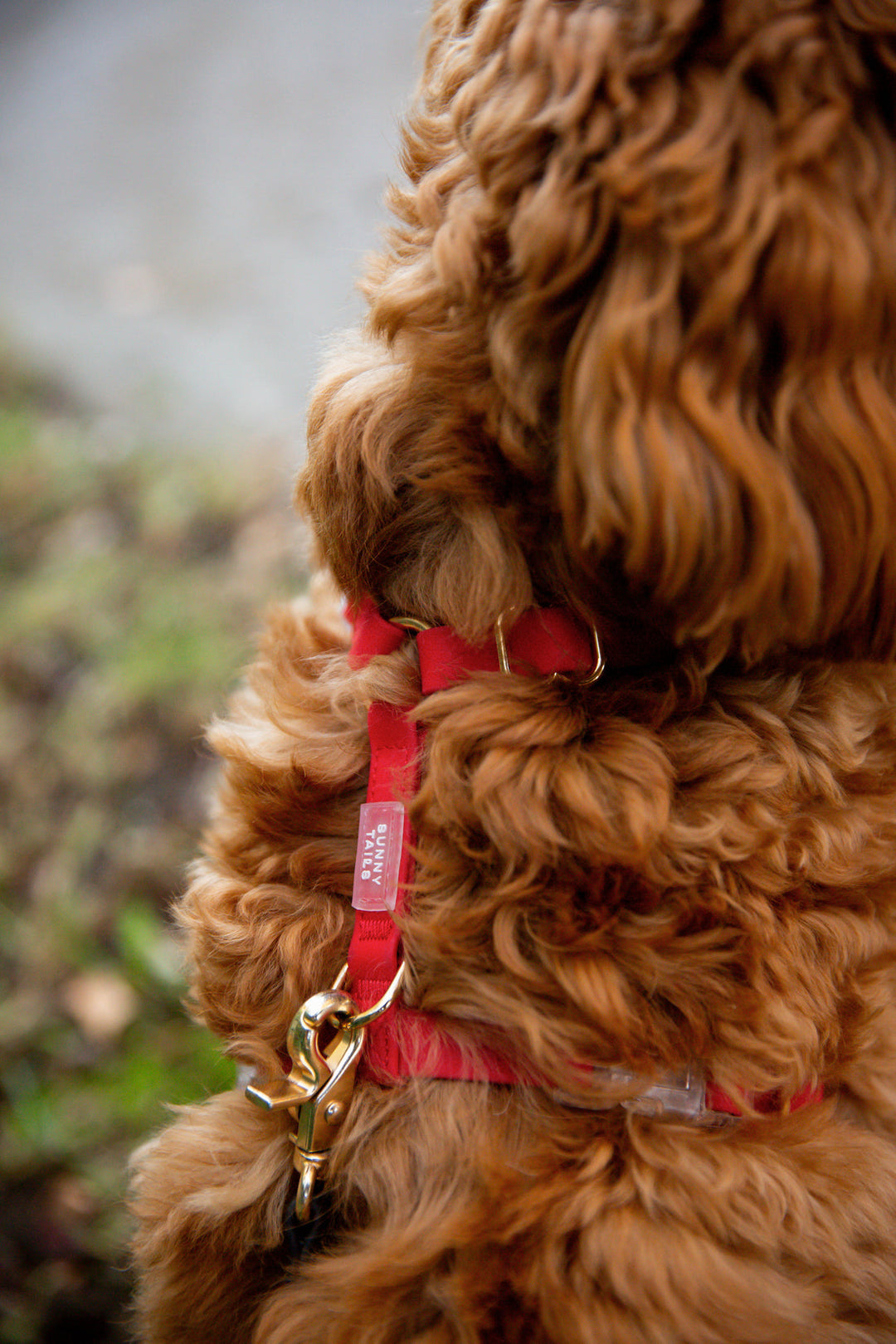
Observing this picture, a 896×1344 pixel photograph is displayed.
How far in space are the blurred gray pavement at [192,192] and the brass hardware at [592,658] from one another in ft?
7.88

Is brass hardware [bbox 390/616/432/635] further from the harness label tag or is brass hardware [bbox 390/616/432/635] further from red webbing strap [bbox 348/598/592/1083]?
the harness label tag

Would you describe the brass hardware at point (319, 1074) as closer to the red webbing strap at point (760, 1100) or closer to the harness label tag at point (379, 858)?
the harness label tag at point (379, 858)

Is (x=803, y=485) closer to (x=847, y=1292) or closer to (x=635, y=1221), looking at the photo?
(x=635, y=1221)

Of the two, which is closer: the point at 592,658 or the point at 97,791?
the point at 592,658

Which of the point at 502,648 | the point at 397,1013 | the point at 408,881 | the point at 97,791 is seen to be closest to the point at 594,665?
the point at 502,648

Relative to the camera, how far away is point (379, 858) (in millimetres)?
1233

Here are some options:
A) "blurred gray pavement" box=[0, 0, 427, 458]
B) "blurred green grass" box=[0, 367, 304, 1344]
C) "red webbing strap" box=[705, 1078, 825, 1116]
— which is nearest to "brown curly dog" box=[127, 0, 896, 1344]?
"red webbing strap" box=[705, 1078, 825, 1116]

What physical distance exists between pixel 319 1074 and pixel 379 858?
0.26 meters

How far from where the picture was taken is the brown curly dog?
944mm

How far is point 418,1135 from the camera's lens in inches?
47.2

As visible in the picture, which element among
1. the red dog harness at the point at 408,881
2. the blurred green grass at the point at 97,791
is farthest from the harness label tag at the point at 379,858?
the blurred green grass at the point at 97,791

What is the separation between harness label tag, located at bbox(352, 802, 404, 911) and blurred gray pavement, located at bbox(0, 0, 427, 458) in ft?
7.98

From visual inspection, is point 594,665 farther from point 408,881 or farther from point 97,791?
point 97,791

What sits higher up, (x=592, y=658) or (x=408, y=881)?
(x=592, y=658)
